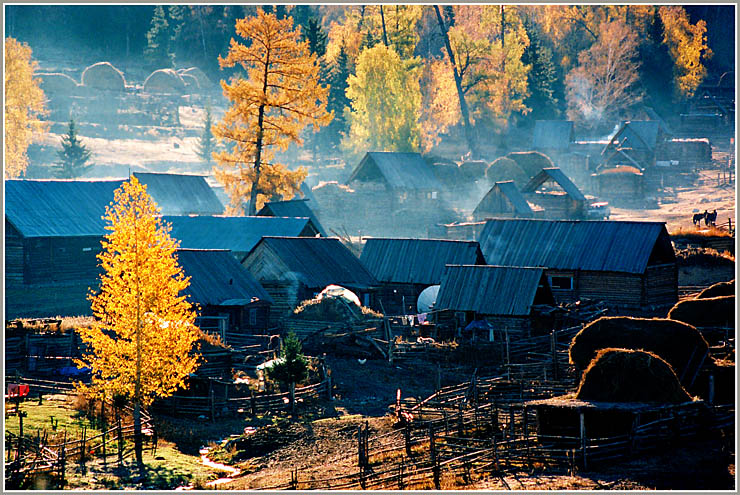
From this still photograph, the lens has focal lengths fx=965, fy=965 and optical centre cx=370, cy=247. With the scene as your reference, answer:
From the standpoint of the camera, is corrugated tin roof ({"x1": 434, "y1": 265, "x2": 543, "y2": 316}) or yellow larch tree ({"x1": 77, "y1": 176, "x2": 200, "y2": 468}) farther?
corrugated tin roof ({"x1": 434, "y1": 265, "x2": 543, "y2": 316})

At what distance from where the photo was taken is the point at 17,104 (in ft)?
289

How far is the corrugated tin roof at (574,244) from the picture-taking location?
49.5m

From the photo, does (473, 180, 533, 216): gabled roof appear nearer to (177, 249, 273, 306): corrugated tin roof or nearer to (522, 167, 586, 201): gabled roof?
(522, 167, 586, 201): gabled roof

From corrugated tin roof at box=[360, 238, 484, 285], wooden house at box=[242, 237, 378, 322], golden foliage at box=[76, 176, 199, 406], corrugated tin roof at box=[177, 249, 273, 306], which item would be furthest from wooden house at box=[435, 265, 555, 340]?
golden foliage at box=[76, 176, 199, 406]

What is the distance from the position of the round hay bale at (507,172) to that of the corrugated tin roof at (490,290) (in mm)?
50371

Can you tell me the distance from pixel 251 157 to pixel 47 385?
111 ft

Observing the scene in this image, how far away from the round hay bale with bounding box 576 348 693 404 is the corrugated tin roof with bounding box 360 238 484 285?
73.8ft

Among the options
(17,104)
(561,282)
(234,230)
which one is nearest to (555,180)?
(561,282)

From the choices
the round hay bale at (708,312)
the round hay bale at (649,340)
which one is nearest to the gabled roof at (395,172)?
the round hay bale at (708,312)

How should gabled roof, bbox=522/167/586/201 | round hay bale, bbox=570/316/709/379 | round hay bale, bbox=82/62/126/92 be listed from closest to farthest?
round hay bale, bbox=570/316/709/379 < gabled roof, bbox=522/167/586/201 < round hay bale, bbox=82/62/126/92

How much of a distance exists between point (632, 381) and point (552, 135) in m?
84.8

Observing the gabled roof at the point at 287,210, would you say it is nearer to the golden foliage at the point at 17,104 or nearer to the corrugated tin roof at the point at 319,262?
the corrugated tin roof at the point at 319,262

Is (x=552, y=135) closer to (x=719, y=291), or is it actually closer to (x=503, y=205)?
(x=503, y=205)

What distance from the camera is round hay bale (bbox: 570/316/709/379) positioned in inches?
1218
